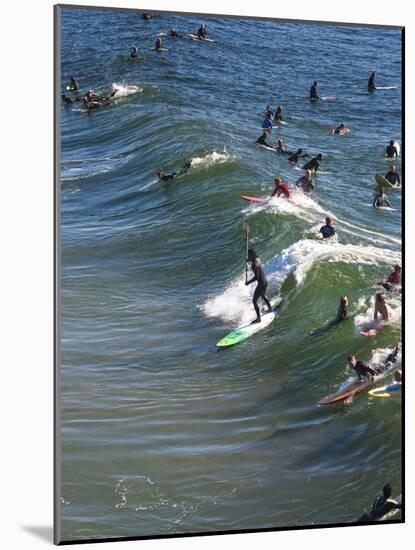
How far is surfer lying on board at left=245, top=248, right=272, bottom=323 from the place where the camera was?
36.5ft

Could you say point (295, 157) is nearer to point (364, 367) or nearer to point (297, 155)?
point (297, 155)

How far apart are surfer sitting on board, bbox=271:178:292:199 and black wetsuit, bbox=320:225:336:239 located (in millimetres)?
386

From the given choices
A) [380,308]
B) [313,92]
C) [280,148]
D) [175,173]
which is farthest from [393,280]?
[175,173]

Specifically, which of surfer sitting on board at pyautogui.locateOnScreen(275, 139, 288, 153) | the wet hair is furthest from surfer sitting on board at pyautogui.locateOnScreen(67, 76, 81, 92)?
the wet hair

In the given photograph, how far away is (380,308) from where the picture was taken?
37.5ft

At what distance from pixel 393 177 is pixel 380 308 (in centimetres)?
106

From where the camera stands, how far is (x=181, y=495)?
10.6 m

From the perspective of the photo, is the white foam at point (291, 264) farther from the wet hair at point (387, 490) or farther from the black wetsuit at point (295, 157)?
the wet hair at point (387, 490)

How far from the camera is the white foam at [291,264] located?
11.0 meters

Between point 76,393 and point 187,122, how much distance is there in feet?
7.58

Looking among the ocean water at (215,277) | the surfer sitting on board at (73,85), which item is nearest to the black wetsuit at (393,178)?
the ocean water at (215,277)

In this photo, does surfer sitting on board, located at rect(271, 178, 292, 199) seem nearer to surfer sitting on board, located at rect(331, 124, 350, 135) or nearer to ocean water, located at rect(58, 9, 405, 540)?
ocean water, located at rect(58, 9, 405, 540)

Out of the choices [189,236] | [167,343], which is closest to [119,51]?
[189,236]

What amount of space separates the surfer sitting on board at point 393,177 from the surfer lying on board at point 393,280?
26.1 inches
